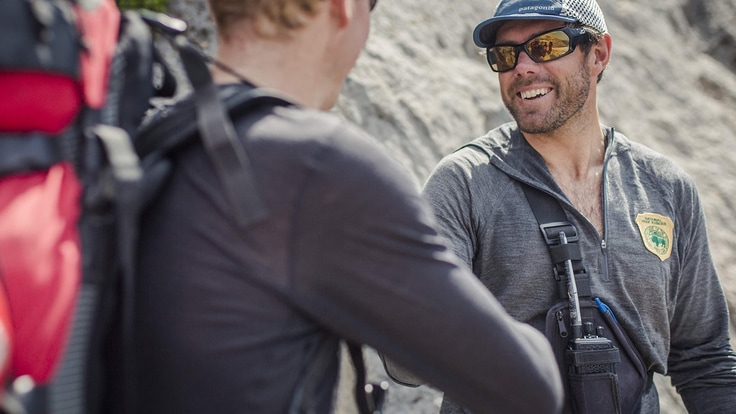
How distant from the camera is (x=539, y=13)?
2.99 meters

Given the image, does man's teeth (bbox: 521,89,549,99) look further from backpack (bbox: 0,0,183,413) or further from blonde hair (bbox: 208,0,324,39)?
backpack (bbox: 0,0,183,413)

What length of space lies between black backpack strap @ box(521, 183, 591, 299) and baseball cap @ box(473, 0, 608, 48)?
0.68 metres

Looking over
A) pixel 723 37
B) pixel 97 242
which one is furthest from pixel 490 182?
pixel 723 37

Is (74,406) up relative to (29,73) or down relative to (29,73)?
down

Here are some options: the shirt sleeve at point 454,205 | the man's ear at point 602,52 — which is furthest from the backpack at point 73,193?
the man's ear at point 602,52

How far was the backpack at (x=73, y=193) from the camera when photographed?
1113 millimetres

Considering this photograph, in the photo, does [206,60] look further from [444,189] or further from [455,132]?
[455,132]

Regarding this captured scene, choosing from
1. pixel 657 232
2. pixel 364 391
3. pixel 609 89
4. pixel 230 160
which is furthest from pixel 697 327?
pixel 609 89

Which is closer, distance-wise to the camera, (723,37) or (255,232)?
(255,232)

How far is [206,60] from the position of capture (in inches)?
56.0

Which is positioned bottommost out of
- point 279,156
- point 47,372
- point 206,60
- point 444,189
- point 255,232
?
point 444,189

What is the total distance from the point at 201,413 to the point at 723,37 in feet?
26.0

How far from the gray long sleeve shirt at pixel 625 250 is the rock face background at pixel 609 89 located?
182 cm

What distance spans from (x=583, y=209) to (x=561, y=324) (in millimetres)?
531
